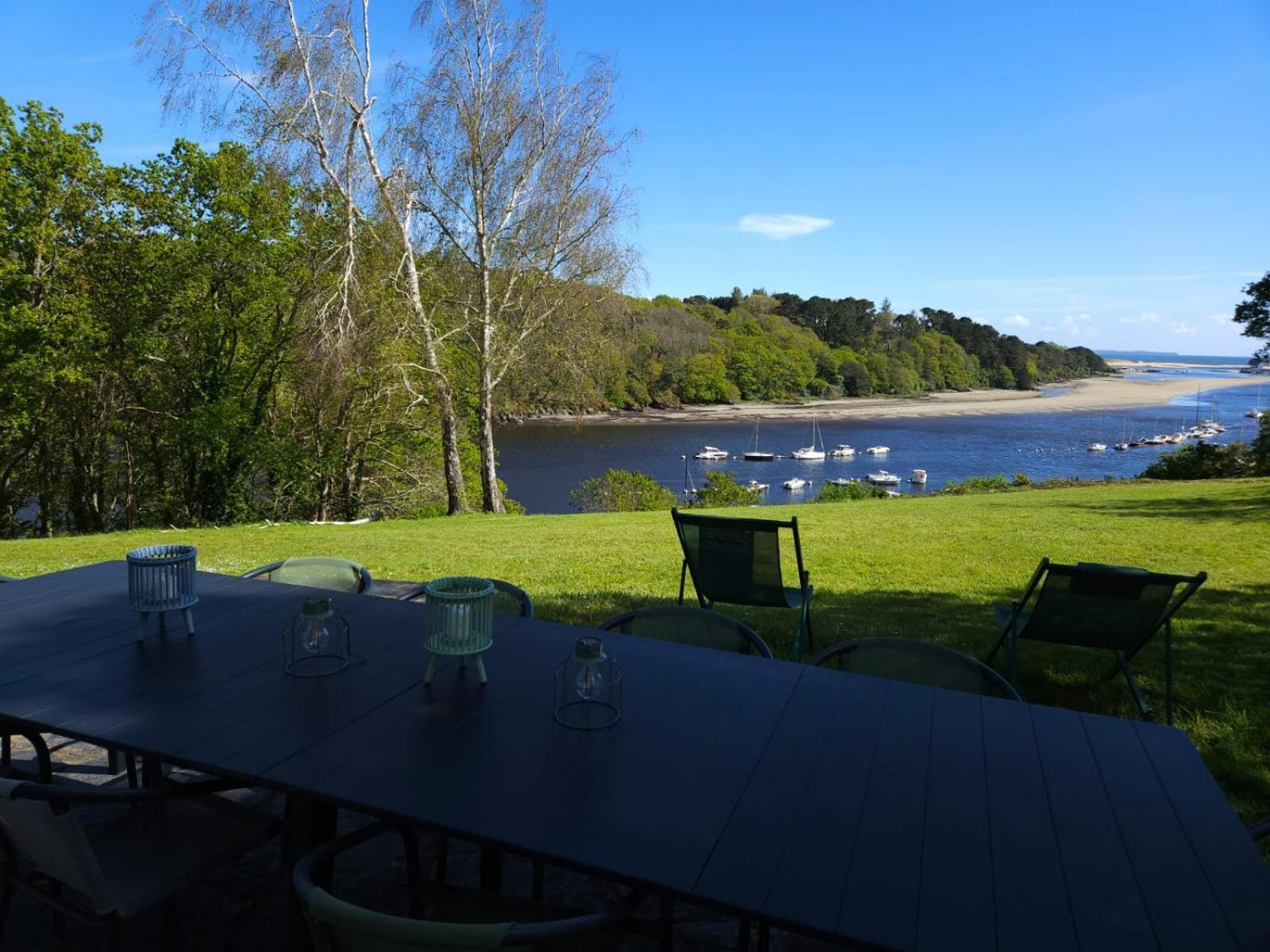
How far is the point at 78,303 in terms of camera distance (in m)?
15.0

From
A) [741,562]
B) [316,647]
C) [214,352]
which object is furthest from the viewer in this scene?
[214,352]

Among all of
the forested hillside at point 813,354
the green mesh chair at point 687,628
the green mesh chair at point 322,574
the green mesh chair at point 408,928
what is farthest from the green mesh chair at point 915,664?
the forested hillside at point 813,354

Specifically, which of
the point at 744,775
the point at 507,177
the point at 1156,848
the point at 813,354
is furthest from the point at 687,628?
the point at 813,354

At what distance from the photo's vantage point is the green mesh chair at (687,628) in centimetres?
272

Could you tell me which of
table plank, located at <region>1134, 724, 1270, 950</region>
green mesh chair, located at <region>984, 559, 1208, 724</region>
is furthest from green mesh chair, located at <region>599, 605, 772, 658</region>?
green mesh chair, located at <region>984, 559, 1208, 724</region>

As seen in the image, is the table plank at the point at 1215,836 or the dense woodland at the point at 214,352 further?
the dense woodland at the point at 214,352

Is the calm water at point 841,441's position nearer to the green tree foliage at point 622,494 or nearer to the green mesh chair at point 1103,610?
the green tree foliage at point 622,494

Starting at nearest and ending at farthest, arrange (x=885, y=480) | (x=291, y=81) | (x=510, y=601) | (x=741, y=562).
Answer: (x=510, y=601), (x=741, y=562), (x=291, y=81), (x=885, y=480)

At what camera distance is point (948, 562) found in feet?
24.4

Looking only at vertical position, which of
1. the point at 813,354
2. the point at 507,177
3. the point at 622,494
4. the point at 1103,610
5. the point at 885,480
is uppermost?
the point at 813,354

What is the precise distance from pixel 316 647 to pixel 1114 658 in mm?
4172

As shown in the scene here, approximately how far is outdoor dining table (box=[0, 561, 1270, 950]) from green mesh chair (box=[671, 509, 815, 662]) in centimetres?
171

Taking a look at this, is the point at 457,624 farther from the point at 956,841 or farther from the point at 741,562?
the point at 741,562

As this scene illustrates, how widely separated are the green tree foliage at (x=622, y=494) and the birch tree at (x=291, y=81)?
587 inches
